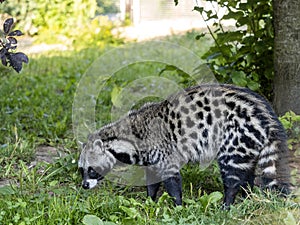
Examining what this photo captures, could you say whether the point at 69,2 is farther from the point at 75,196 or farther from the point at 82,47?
the point at 75,196

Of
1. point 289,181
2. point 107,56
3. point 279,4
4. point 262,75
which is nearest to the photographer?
point 289,181

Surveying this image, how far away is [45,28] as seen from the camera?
1413 centimetres

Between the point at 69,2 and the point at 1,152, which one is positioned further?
the point at 69,2

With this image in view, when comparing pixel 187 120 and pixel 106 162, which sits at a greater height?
pixel 187 120

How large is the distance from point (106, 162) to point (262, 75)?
7.75ft

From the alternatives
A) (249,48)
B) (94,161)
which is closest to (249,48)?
(249,48)

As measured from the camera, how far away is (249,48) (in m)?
6.68

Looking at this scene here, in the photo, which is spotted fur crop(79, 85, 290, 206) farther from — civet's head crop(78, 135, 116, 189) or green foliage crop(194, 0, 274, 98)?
green foliage crop(194, 0, 274, 98)

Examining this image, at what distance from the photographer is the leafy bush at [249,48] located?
6488 millimetres

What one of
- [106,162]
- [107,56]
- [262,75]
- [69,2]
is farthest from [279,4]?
[69,2]

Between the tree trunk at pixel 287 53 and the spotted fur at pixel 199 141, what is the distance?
1.15 metres

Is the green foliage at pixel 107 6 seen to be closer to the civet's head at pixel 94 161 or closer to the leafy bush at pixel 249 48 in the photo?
the leafy bush at pixel 249 48

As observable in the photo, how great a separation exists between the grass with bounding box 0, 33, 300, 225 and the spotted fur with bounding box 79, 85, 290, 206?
0.22 meters

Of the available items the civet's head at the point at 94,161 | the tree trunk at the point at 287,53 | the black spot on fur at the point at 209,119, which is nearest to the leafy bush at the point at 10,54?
the civet's head at the point at 94,161
